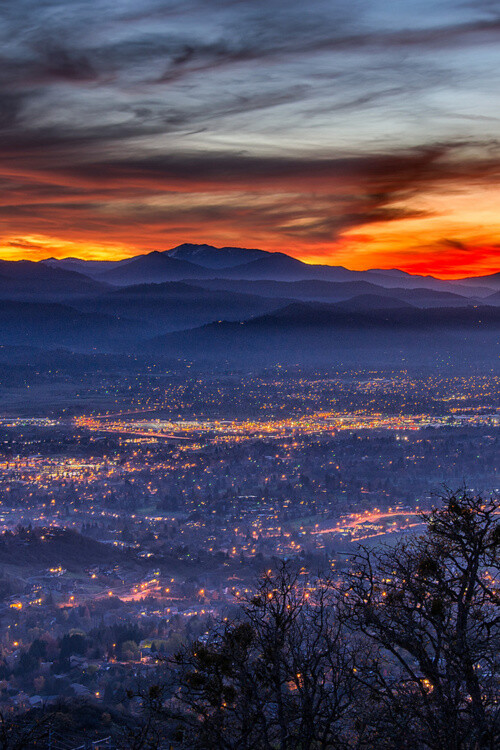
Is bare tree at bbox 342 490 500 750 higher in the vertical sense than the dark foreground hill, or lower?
higher

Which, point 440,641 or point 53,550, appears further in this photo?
point 53,550

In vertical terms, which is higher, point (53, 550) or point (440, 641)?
point (440, 641)

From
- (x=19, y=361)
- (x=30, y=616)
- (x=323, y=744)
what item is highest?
(x=19, y=361)

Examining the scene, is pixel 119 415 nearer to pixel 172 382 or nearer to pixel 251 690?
pixel 172 382

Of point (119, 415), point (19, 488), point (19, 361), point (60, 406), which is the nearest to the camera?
point (19, 488)

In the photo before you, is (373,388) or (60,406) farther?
Answer: (373,388)

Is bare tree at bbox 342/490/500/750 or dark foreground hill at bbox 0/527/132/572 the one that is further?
dark foreground hill at bbox 0/527/132/572

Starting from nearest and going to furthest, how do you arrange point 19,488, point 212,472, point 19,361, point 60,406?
point 19,488 < point 212,472 < point 60,406 < point 19,361

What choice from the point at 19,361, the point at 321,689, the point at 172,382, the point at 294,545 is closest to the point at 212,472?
the point at 294,545

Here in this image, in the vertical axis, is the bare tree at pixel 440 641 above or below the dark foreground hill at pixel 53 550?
above

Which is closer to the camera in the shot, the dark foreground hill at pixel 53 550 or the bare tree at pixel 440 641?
the bare tree at pixel 440 641

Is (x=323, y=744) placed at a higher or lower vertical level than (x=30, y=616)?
higher
